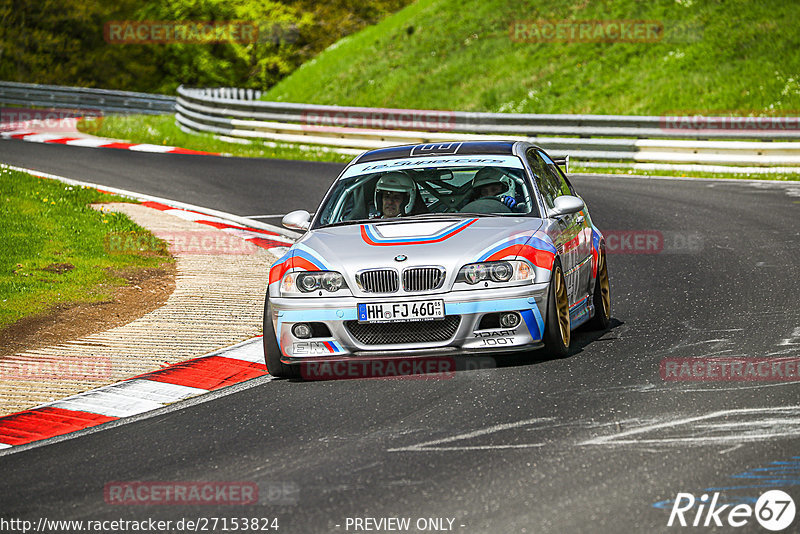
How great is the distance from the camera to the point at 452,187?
9.34 metres

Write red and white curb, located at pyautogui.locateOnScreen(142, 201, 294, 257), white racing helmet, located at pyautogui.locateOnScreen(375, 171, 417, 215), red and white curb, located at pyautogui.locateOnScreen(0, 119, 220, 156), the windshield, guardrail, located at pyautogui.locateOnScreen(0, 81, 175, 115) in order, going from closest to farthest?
the windshield
white racing helmet, located at pyautogui.locateOnScreen(375, 171, 417, 215)
red and white curb, located at pyautogui.locateOnScreen(142, 201, 294, 257)
red and white curb, located at pyautogui.locateOnScreen(0, 119, 220, 156)
guardrail, located at pyautogui.locateOnScreen(0, 81, 175, 115)

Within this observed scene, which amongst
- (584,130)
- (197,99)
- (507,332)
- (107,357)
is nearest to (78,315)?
(107,357)

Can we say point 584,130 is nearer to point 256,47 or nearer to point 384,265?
point 384,265

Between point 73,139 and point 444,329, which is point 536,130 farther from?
point 444,329

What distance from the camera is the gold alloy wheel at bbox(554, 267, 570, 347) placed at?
7973 mm

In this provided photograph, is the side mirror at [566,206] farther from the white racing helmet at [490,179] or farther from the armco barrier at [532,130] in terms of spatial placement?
the armco barrier at [532,130]

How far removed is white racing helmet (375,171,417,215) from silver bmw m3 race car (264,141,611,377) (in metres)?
0.04

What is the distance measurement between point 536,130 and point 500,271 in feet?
53.4

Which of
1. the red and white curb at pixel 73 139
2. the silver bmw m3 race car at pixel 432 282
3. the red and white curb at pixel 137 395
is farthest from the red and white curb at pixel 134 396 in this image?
the red and white curb at pixel 73 139

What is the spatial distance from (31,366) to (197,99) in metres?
21.4

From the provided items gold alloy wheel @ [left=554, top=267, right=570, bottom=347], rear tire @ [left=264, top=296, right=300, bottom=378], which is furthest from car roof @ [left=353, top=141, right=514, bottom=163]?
rear tire @ [left=264, top=296, right=300, bottom=378]

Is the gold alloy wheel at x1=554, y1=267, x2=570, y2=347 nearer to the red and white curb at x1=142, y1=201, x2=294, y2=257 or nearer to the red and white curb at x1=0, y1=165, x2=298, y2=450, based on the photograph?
the red and white curb at x1=0, y1=165, x2=298, y2=450

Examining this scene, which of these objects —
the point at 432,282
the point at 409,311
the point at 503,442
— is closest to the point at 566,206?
the point at 432,282

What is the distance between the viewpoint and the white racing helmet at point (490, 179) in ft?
29.4
